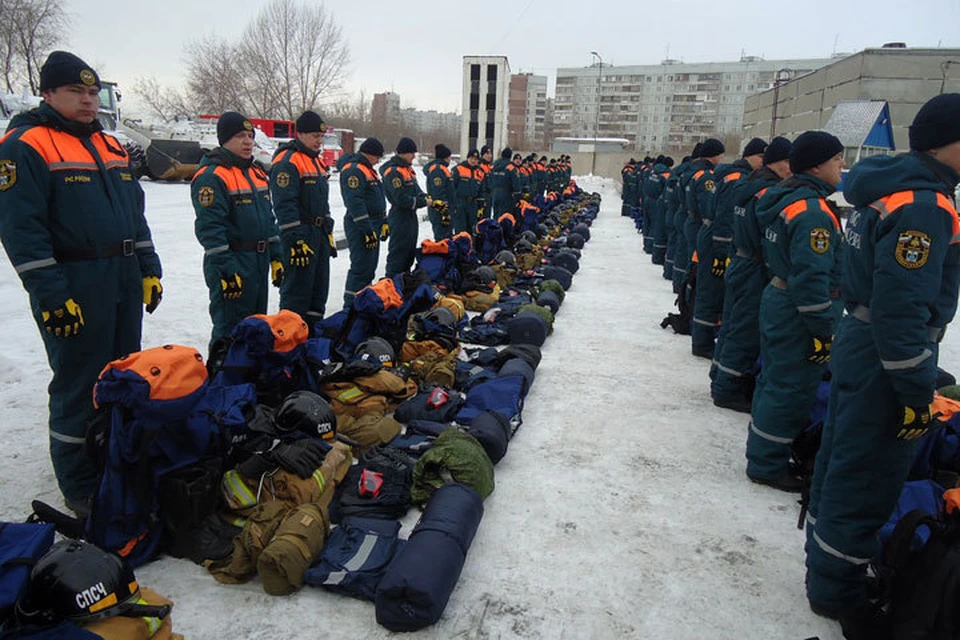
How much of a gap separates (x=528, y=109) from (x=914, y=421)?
93.6 m

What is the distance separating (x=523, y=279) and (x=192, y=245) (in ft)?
18.8

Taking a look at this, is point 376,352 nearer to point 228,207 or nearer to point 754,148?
point 228,207

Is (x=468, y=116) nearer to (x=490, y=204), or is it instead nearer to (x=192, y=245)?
(x=490, y=204)

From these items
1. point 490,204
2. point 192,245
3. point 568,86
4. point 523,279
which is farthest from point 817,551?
point 568,86

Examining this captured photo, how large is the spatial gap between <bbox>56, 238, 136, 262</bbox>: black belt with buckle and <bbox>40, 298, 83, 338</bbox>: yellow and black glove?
0.24 m

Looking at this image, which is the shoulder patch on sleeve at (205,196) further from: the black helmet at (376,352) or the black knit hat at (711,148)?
the black knit hat at (711,148)

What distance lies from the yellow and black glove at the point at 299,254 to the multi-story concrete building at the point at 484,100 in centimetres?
3680

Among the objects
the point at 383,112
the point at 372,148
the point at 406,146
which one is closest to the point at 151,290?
the point at 372,148

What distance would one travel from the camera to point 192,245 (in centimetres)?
1002

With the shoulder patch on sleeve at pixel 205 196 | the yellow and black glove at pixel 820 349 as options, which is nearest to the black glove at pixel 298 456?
the shoulder patch on sleeve at pixel 205 196

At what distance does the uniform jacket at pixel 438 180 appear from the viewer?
993 centimetres

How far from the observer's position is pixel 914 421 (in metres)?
2.21

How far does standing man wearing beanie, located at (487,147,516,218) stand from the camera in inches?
514

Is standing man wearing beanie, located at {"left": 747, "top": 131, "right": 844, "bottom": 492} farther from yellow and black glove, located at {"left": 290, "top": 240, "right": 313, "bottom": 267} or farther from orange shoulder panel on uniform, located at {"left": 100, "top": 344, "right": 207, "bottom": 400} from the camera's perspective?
yellow and black glove, located at {"left": 290, "top": 240, "right": 313, "bottom": 267}
